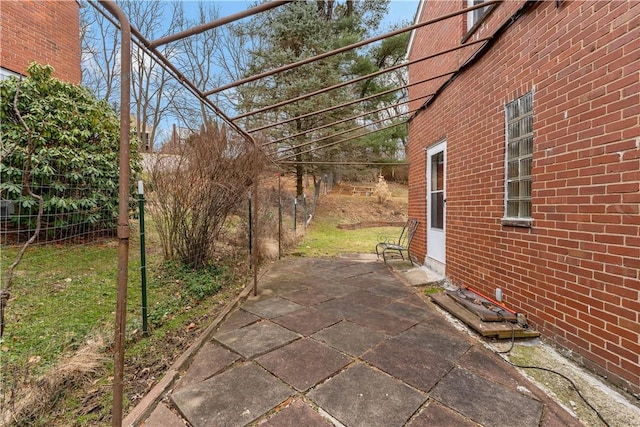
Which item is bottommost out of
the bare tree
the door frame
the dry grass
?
the dry grass

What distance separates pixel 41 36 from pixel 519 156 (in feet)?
31.4

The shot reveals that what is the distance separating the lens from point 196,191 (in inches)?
175

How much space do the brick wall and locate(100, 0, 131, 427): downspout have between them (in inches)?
262

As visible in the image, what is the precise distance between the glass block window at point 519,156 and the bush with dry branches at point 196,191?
3.31 m

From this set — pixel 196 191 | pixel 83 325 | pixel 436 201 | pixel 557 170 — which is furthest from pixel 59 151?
pixel 557 170

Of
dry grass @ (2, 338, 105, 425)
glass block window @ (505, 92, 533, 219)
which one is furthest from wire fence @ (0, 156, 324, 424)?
glass block window @ (505, 92, 533, 219)

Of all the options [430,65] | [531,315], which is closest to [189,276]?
[531,315]

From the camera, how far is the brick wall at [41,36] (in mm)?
5633

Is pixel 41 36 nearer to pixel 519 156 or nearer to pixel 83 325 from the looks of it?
pixel 83 325

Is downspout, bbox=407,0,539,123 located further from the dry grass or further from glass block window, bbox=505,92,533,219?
the dry grass

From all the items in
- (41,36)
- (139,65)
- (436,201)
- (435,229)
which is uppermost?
(139,65)

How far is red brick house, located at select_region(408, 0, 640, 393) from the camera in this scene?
6.47ft

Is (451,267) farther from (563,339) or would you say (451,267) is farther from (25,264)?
(25,264)

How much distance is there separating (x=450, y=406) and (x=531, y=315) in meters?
1.60
